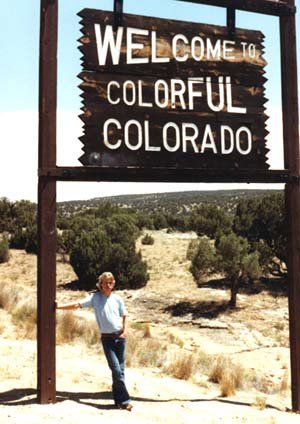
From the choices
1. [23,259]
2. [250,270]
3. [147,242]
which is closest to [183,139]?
[250,270]

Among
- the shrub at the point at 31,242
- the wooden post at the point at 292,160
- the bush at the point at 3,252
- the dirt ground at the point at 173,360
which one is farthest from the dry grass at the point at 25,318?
the shrub at the point at 31,242

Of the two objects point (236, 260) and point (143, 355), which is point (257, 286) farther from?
point (143, 355)

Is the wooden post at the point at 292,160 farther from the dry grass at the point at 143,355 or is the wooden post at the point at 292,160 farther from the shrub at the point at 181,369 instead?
the dry grass at the point at 143,355

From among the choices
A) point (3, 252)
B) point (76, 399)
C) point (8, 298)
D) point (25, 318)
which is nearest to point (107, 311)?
point (76, 399)

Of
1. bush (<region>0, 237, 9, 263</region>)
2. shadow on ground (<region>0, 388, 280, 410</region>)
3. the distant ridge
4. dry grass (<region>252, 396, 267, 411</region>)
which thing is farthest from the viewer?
the distant ridge

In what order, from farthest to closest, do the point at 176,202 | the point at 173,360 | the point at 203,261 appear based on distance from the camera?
1. the point at 176,202
2. the point at 203,261
3. the point at 173,360

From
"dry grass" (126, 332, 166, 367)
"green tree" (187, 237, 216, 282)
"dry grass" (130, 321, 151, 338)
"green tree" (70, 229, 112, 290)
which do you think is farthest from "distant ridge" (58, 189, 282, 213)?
"dry grass" (126, 332, 166, 367)

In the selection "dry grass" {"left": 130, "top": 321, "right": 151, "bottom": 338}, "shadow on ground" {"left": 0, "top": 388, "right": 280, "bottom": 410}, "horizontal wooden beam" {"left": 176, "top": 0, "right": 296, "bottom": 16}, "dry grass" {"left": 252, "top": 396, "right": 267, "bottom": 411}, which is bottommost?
"dry grass" {"left": 130, "top": 321, "right": 151, "bottom": 338}

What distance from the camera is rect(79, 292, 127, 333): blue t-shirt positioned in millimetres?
5891

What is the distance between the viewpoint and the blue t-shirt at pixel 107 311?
5891 millimetres

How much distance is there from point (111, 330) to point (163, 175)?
6.05 feet

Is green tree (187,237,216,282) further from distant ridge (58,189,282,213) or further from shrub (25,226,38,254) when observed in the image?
distant ridge (58,189,282,213)

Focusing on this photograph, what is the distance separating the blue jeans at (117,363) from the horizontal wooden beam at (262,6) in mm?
4237

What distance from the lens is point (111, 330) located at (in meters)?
5.89
